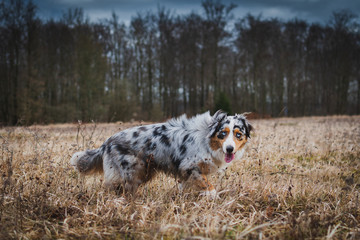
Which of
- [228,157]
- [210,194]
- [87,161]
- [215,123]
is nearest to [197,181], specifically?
[210,194]

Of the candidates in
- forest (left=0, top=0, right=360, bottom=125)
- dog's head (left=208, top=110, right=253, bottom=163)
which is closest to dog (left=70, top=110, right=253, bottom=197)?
dog's head (left=208, top=110, right=253, bottom=163)

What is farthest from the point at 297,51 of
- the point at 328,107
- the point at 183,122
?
the point at 183,122

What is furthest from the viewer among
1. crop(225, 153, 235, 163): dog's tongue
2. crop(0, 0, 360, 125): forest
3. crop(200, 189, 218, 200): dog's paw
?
crop(0, 0, 360, 125): forest

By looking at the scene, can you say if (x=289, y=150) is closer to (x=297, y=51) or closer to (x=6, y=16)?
(x=6, y=16)

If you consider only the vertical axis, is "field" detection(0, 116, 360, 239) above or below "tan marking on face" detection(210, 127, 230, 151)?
below

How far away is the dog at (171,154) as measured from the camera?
310 cm

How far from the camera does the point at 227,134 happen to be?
3.18 meters

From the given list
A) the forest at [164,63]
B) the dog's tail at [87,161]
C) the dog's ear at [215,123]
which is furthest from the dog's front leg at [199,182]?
the forest at [164,63]

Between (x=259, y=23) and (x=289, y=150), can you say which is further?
(x=259, y=23)

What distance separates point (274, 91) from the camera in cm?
2850

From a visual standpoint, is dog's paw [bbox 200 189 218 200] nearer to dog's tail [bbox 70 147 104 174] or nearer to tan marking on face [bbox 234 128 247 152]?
tan marking on face [bbox 234 128 247 152]

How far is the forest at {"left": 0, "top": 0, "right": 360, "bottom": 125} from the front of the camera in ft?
59.4

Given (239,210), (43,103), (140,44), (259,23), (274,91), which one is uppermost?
(259,23)

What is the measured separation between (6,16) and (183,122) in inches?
800
